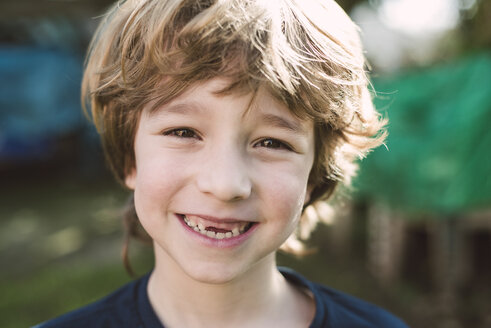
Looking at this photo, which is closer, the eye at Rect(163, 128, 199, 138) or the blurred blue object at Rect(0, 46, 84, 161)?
the eye at Rect(163, 128, 199, 138)

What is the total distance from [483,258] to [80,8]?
7.85 meters

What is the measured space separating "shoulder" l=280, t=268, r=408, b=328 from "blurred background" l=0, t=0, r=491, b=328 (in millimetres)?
651

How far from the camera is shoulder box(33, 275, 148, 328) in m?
1.39

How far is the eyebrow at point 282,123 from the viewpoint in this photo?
48.8 inches

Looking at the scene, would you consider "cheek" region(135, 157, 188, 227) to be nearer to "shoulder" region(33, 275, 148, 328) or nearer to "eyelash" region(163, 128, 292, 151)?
"eyelash" region(163, 128, 292, 151)

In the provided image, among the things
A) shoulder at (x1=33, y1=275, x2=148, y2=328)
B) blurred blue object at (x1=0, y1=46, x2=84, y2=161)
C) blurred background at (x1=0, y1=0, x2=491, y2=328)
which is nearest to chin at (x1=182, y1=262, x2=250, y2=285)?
shoulder at (x1=33, y1=275, x2=148, y2=328)

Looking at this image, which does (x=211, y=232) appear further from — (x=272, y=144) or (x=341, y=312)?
(x=341, y=312)

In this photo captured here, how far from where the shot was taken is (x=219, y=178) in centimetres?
118

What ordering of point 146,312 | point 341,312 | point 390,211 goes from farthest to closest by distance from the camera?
point 390,211, point 341,312, point 146,312

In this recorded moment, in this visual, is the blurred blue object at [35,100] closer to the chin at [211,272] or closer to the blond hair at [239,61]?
the blond hair at [239,61]

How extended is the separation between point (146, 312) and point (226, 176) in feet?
1.71

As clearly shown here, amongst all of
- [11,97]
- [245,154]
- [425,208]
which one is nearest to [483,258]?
[425,208]

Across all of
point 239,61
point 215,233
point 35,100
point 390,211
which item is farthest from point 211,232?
point 35,100

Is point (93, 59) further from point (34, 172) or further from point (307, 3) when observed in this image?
point (34, 172)
